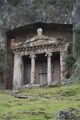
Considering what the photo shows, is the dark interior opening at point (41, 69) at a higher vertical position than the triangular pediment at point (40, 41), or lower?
lower

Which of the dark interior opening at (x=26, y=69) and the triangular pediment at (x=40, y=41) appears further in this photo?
the dark interior opening at (x=26, y=69)

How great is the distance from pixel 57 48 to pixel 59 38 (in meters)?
1.70

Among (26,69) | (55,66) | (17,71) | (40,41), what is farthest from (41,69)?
(40,41)

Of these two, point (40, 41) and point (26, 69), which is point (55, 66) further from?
point (26, 69)

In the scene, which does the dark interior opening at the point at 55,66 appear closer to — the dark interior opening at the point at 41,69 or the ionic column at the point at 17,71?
the dark interior opening at the point at 41,69

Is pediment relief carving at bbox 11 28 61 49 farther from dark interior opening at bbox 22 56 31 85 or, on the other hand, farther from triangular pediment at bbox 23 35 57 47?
dark interior opening at bbox 22 56 31 85

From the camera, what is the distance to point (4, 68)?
49.1 meters

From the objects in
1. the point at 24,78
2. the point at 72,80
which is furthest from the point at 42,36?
the point at 72,80

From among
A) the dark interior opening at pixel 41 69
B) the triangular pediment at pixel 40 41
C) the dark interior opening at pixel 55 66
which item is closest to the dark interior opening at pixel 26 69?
the dark interior opening at pixel 41 69

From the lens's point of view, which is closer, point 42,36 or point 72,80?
point 72,80

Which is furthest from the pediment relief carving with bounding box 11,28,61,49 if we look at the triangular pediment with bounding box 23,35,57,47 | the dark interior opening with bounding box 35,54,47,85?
the dark interior opening with bounding box 35,54,47,85

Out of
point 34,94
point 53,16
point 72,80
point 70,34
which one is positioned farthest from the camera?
point 70,34

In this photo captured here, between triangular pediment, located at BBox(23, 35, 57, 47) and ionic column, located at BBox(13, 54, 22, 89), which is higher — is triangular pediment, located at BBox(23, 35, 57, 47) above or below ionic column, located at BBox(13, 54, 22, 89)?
above

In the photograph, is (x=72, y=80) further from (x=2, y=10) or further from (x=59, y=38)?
(x=2, y=10)
